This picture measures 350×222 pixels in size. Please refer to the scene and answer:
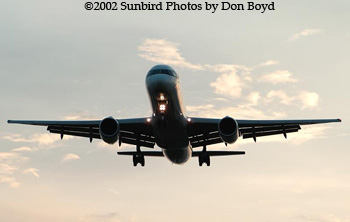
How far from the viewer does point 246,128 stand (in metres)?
31.9

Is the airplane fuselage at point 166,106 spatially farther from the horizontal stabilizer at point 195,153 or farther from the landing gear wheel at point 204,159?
the landing gear wheel at point 204,159

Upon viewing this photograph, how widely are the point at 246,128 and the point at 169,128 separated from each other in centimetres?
653

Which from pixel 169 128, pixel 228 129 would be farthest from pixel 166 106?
pixel 228 129

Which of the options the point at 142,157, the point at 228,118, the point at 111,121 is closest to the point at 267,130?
the point at 228,118

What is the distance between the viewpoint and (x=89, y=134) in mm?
32906

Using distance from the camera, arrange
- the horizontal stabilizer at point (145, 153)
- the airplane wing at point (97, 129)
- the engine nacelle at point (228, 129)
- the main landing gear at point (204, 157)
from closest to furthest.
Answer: the engine nacelle at point (228, 129) → the airplane wing at point (97, 129) → the horizontal stabilizer at point (145, 153) → the main landing gear at point (204, 157)

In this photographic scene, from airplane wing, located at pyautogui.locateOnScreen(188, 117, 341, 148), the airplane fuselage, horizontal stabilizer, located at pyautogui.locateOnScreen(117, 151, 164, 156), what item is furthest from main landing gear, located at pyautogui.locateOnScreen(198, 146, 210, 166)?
the airplane fuselage

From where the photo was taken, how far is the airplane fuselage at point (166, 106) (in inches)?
1024

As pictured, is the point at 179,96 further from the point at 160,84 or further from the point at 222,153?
the point at 222,153

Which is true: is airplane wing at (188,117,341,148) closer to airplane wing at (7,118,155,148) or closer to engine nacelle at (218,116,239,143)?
engine nacelle at (218,116,239,143)

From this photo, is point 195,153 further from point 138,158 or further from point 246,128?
point 246,128

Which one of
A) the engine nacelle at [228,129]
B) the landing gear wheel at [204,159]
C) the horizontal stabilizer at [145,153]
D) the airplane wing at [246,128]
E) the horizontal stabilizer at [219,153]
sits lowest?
the landing gear wheel at [204,159]

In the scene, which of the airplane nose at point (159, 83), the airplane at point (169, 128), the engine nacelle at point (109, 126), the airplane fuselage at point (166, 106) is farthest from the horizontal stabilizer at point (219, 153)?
the engine nacelle at point (109, 126)

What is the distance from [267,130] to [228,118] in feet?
19.6
